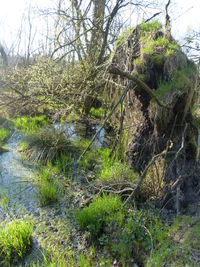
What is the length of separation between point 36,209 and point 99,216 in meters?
1.07

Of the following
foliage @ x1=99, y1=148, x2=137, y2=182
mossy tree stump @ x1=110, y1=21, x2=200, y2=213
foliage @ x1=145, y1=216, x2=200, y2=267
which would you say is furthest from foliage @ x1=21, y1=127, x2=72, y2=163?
foliage @ x1=145, y1=216, x2=200, y2=267

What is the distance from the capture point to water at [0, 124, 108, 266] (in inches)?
118

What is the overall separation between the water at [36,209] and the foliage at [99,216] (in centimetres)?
19

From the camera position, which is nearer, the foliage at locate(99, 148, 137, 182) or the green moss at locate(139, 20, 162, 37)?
the foliage at locate(99, 148, 137, 182)

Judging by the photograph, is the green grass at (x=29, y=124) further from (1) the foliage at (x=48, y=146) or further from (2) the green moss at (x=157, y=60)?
(2) the green moss at (x=157, y=60)

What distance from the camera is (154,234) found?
9.32 ft

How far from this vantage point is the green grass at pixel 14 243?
107 inches

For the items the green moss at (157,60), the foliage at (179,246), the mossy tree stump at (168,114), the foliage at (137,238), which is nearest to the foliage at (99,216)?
the foliage at (137,238)

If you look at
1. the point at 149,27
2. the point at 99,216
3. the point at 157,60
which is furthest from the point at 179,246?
the point at 149,27

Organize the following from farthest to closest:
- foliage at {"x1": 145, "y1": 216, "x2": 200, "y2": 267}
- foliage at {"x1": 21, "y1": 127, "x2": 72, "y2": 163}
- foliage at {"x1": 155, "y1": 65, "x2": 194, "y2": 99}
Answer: foliage at {"x1": 21, "y1": 127, "x2": 72, "y2": 163}, foliage at {"x1": 155, "y1": 65, "x2": 194, "y2": 99}, foliage at {"x1": 145, "y1": 216, "x2": 200, "y2": 267}

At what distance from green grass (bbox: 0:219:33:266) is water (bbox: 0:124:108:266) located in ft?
0.38

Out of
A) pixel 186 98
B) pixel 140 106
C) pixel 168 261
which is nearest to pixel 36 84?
pixel 140 106

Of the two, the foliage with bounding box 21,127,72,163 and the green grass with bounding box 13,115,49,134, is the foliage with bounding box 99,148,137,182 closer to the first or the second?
the foliage with bounding box 21,127,72,163

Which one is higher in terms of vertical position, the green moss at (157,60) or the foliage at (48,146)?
the green moss at (157,60)
